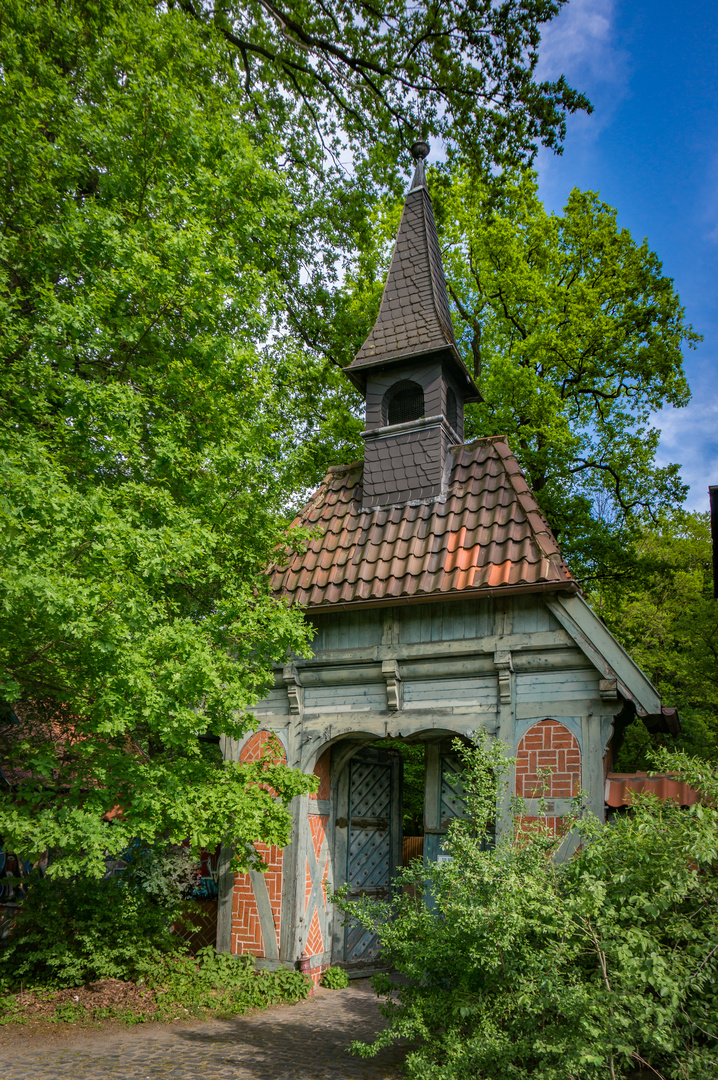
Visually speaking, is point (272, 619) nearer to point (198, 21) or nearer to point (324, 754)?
point (324, 754)

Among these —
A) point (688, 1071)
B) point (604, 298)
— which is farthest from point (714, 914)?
point (604, 298)

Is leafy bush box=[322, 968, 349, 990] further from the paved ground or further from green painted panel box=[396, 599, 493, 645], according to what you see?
green painted panel box=[396, 599, 493, 645]

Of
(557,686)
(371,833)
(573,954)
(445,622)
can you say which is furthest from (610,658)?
(371,833)

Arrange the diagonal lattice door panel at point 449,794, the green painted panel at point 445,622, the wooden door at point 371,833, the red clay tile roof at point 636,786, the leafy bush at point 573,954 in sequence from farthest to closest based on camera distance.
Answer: the wooden door at point 371,833, the diagonal lattice door panel at point 449,794, the green painted panel at point 445,622, the red clay tile roof at point 636,786, the leafy bush at point 573,954

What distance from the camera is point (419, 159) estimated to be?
10.8 meters

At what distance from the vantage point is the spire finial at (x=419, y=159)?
10.5m

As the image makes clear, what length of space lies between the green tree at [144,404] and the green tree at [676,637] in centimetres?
1020

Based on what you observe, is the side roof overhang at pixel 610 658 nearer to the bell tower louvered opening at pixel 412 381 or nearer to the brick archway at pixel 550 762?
the brick archway at pixel 550 762

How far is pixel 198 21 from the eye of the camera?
32.7 feet

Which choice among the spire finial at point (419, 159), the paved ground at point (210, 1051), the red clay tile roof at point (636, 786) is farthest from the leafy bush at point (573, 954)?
the spire finial at point (419, 159)

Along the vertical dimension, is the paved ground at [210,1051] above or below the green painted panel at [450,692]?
below

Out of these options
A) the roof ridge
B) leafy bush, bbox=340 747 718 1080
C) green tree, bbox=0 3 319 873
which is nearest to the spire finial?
green tree, bbox=0 3 319 873

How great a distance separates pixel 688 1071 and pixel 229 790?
426 centimetres

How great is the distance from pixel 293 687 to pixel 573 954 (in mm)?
5398
